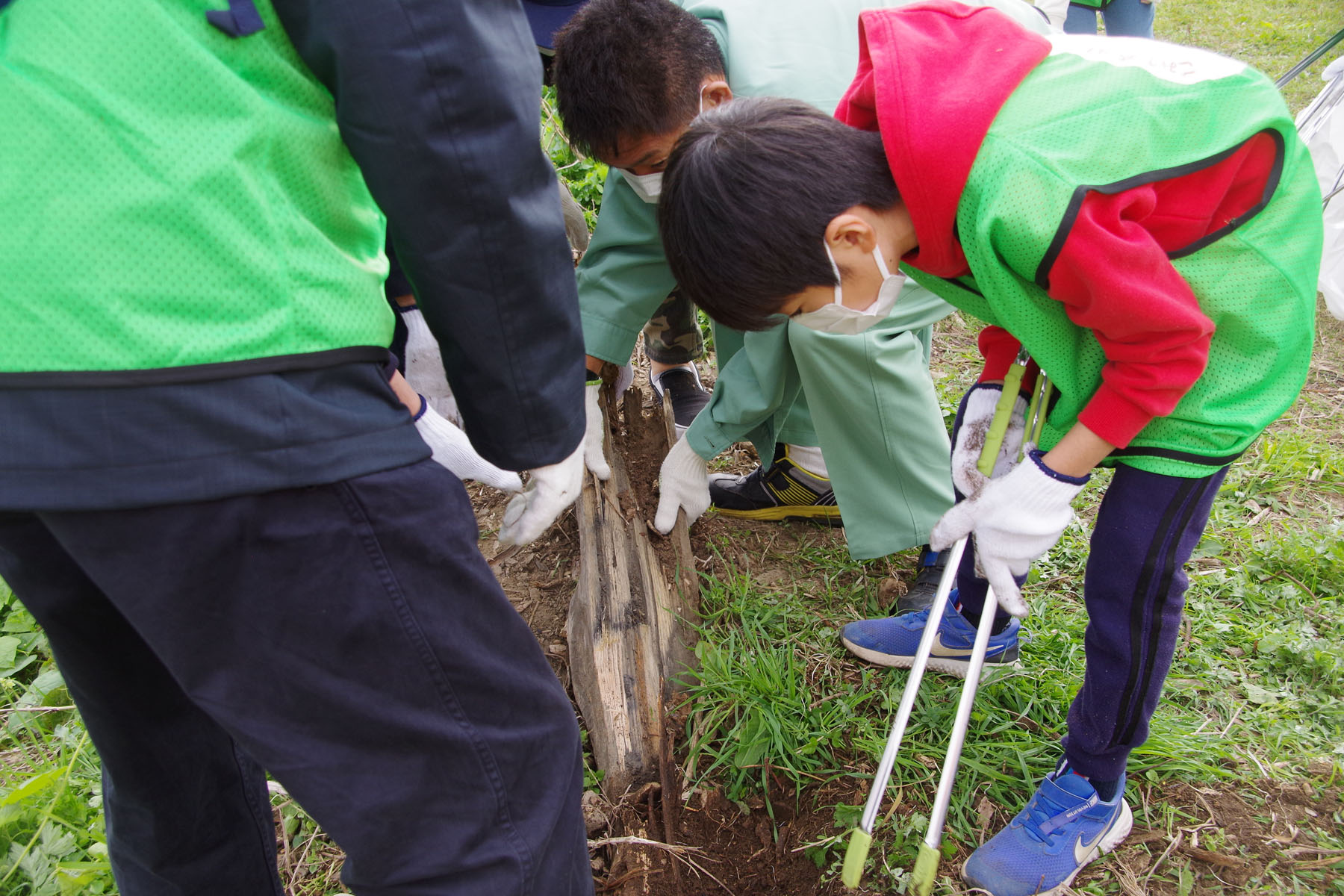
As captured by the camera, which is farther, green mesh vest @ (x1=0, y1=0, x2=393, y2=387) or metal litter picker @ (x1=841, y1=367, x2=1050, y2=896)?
metal litter picker @ (x1=841, y1=367, x2=1050, y2=896)

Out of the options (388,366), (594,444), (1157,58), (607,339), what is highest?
(1157,58)

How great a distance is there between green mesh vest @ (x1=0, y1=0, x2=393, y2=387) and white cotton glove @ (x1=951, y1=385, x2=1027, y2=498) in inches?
52.1

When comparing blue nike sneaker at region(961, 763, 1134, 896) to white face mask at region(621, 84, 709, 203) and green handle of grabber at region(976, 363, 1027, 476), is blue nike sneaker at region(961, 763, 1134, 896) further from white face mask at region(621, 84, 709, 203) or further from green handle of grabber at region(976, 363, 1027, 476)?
white face mask at region(621, 84, 709, 203)

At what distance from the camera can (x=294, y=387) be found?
2.83 ft

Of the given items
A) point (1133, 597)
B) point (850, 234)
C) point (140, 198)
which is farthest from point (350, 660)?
point (1133, 597)

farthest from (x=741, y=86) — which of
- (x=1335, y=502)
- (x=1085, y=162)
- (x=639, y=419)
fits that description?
(x=1335, y=502)

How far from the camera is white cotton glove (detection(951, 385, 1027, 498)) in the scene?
1.72 m

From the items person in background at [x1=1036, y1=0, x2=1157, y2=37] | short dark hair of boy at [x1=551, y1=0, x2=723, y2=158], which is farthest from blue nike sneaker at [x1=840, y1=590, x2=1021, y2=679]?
person in background at [x1=1036, y1=0, x2=1157, y2=37]

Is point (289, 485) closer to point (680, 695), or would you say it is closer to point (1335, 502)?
point (680, 695)

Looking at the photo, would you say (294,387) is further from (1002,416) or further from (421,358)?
(421,358)

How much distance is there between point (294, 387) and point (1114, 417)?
120cm

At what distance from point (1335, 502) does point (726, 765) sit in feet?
7.43

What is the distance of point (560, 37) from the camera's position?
2.16m

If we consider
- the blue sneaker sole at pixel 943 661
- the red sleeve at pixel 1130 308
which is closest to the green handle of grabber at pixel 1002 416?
the red sleeve at pixel 1130 308
